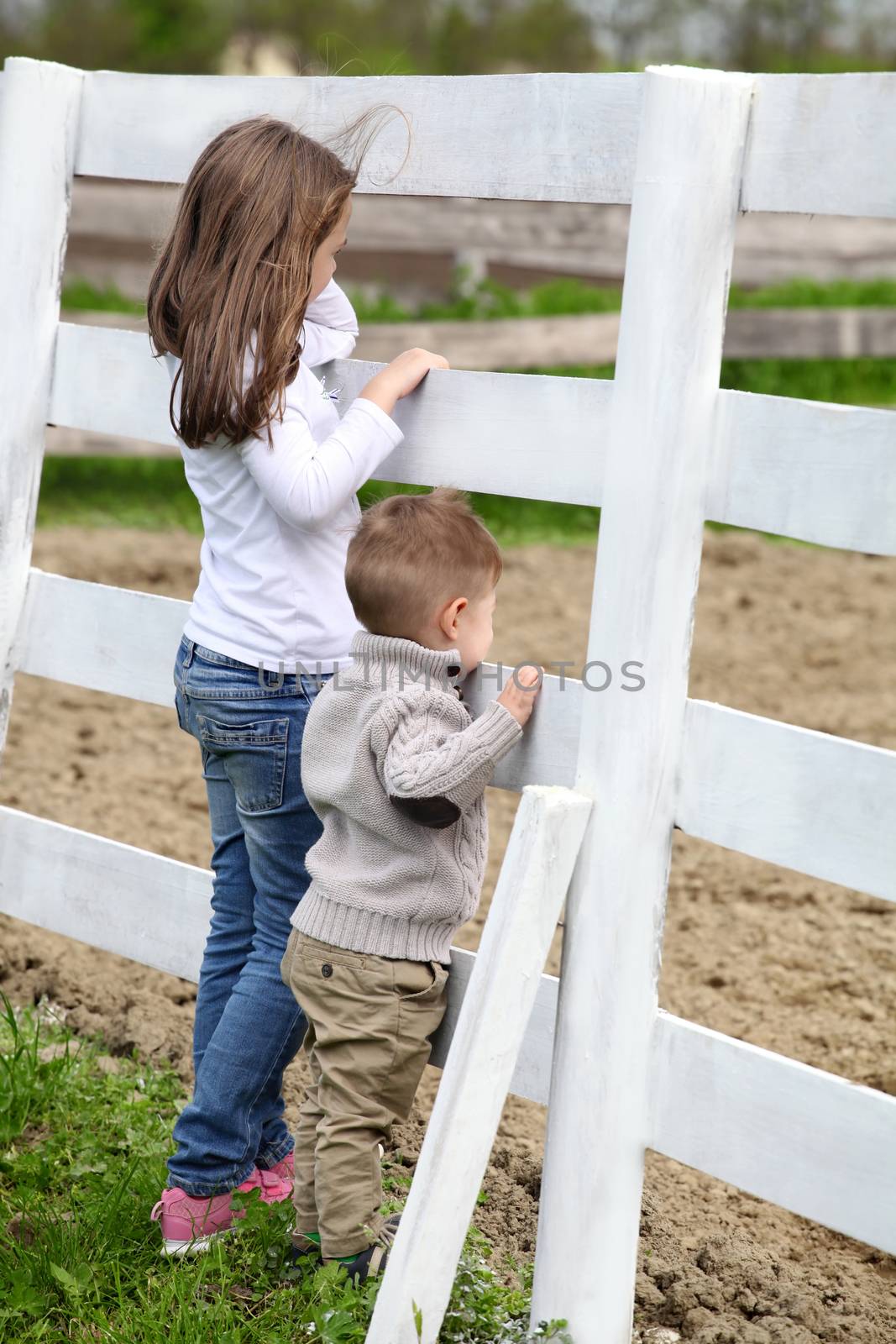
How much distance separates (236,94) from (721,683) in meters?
3.69

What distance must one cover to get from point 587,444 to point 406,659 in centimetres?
39

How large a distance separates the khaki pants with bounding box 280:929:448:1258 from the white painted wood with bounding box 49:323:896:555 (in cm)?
72

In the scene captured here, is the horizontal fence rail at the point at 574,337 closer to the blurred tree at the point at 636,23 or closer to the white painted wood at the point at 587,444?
the white painted wood at the point at 587,444

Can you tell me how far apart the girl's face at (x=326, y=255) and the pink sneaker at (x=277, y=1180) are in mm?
1453

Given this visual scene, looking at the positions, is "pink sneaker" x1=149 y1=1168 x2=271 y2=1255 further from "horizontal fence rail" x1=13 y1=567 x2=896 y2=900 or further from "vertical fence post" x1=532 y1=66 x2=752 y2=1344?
"horizontal fence rail" x1=13 y1=567 x2=896 y2=900

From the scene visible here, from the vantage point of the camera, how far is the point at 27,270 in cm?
268

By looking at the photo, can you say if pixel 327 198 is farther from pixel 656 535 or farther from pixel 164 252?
pixel 656 535

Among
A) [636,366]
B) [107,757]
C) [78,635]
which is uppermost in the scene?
[636,366]

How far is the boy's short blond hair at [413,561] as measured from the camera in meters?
2.01

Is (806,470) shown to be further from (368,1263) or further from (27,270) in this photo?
(27,270)

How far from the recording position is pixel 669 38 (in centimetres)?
2733

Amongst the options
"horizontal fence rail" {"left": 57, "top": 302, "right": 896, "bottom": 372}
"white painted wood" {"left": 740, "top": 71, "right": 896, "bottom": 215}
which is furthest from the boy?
"horizontal fence rail" {"left": 57, "top": 302, "right": 896, "bottom": 372}

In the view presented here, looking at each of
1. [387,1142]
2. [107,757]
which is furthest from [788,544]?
[387,1142]

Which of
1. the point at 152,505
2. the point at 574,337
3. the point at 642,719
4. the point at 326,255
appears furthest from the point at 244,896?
the point at 574,337
